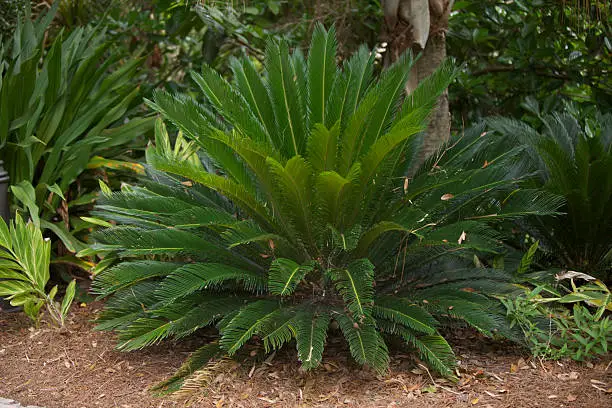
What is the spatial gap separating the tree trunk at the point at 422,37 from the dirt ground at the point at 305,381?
4.93 ft

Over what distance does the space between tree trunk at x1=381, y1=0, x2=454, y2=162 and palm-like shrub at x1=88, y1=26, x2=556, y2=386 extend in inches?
22.1

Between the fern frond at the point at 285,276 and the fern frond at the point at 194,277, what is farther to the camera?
the fern frond at the point at 194,277

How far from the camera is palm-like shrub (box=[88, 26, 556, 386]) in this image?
372cm

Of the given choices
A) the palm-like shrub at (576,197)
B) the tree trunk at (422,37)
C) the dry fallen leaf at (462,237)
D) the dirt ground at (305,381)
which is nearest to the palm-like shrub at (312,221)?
the dry fallen leaf at (462,237)

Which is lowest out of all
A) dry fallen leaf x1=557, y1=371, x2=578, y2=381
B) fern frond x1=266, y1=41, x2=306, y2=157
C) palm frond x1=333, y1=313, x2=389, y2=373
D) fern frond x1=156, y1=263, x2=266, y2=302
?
dry fallen leaf x1=557, y1=371, x2=578, y2=381

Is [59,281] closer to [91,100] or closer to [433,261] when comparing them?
[91,100]

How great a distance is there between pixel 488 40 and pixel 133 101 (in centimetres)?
357

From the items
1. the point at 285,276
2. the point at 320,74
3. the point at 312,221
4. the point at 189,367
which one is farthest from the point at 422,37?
the point at 189,367

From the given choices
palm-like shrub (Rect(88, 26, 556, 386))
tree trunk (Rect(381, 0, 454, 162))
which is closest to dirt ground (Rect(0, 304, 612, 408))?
palm-like shrub (Rect(88, 26, 556, 386))

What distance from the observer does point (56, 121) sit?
5617mm

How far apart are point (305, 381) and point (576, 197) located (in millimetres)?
2087

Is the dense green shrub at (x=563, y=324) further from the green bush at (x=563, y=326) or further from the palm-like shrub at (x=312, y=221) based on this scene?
the palm-like shrub at (x=312, y=221)

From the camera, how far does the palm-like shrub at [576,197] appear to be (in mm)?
4645

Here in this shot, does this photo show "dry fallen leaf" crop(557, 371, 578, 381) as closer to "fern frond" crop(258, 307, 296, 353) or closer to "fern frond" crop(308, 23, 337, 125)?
"fern frond" crop(258, 307, 296, 353)
